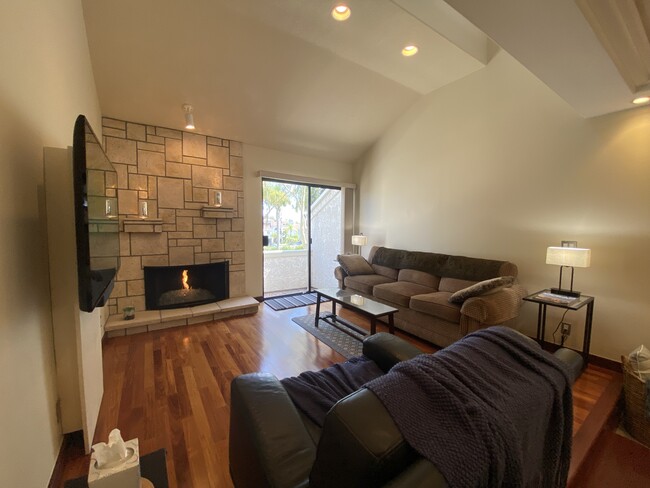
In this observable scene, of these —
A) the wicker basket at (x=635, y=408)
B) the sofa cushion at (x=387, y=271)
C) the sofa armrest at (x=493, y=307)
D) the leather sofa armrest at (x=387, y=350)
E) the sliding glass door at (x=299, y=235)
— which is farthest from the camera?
the sliding glass door at (x=299, y=235)

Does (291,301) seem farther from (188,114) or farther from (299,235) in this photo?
(188,114)

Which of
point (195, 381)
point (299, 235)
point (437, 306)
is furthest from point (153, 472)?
point (299, 235)

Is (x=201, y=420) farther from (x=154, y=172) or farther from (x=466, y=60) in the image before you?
(x=466, y=60)

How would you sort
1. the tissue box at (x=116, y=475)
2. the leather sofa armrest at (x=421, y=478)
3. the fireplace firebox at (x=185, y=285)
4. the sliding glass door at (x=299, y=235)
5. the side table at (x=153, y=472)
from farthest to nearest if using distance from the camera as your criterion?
the sliding glass door at (x=299, y=235) → the fireplace firebox at (x=185, y=285) → the side table at (x=153, y=472) → the tissue box at (x=116, y=475) → the leather sofa armrest at (x=421, y=478)

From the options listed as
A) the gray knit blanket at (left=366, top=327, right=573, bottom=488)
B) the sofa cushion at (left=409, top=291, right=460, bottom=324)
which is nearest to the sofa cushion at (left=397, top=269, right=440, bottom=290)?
the sofa cushion at (left=409, top=291, right=460, bottom=324)

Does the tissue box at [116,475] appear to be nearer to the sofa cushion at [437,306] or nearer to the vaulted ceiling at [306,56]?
the vaulted ceiling at [306,56]

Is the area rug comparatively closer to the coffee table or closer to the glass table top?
the coffee table

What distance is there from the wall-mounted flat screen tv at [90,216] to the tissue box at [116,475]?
0.69 meters

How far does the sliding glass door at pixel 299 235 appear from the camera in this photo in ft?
16.1

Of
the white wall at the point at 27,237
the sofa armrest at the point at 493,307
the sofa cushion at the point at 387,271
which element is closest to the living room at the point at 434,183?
the white wall at the point at 27,237

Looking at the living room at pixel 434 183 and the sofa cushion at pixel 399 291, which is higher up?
the living room at pixel 434 183

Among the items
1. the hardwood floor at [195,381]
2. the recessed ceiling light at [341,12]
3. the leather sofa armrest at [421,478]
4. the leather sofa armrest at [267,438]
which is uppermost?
the recessed ceiling light at [341,12]

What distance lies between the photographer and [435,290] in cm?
359

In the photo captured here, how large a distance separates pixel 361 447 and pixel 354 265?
152 inches
